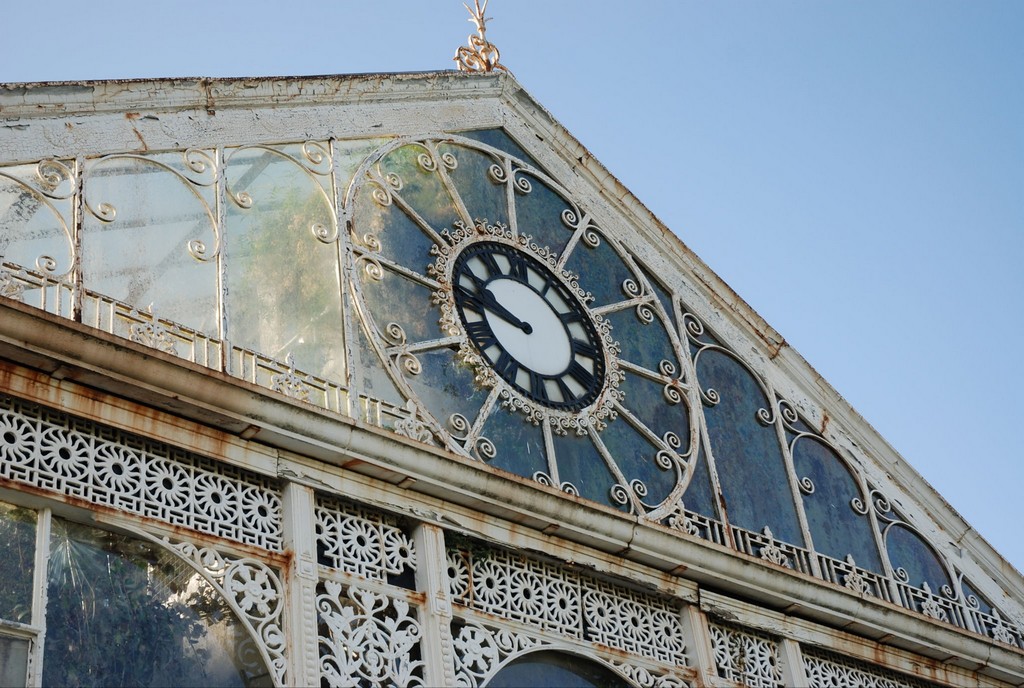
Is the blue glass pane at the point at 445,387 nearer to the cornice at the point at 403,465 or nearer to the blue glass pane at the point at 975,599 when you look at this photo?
the cornice at the point at 403,465

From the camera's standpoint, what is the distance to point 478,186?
43.7ft

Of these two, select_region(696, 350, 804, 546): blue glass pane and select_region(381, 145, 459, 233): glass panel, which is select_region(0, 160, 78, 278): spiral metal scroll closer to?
select_region(381, 145, 459, 233): glass panel

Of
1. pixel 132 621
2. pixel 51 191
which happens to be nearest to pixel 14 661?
pixel 132 621

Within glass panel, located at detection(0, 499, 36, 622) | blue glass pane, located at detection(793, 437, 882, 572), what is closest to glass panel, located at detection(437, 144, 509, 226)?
blue glass pane, located at detection(793, 437, 882, 572)

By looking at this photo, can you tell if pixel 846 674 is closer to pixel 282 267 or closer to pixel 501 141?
pixel 501 141

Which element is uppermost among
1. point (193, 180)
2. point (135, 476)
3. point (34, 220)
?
point (193, 180)

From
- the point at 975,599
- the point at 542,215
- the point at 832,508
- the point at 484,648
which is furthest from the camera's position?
the point at 975,599

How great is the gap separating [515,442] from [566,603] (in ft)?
3.90

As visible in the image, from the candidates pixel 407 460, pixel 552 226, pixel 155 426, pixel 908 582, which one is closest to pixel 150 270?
pixel 155 426

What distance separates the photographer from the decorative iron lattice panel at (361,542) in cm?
1027

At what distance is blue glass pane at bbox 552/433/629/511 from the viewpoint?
12.2 m

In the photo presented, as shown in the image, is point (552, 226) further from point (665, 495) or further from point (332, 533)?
point (332, 533)

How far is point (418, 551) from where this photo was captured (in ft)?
35.0

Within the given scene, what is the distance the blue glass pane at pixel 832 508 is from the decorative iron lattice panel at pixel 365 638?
4380mm
